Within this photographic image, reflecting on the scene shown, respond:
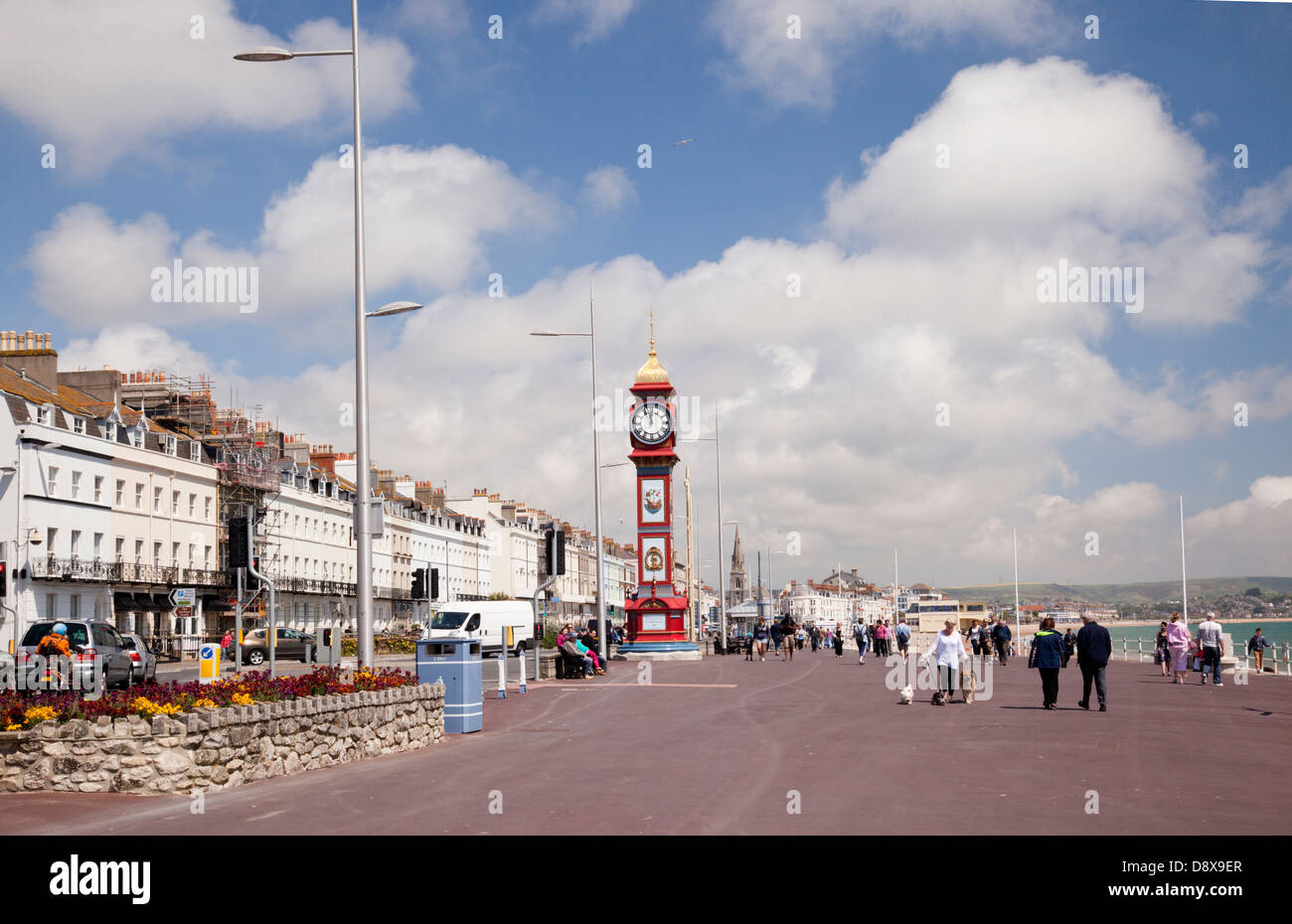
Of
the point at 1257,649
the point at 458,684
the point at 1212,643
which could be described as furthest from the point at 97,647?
the point at 1257,649

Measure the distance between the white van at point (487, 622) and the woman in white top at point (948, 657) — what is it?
27238 mm

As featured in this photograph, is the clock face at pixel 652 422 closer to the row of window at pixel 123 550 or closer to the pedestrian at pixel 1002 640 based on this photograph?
the pedestrian at pixel 1002 640

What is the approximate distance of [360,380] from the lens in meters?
18.3

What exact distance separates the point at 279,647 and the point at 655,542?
15562 mm

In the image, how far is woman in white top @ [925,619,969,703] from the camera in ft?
79.5

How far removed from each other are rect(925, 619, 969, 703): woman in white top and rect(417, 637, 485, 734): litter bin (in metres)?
9.43

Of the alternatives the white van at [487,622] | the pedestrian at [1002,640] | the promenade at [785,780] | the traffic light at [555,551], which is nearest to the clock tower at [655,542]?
the white van at [487,622]

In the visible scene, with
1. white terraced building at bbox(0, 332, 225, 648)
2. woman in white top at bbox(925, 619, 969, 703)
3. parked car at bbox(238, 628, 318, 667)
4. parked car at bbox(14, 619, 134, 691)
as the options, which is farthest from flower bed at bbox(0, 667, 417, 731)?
white terraced building at bbox(0, 332, 225, 648)

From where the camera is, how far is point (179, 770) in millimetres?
12211

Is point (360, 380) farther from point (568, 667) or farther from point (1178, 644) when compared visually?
point (1178, 644)

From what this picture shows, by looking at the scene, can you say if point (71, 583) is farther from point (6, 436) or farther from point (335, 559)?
point (335, 559)
